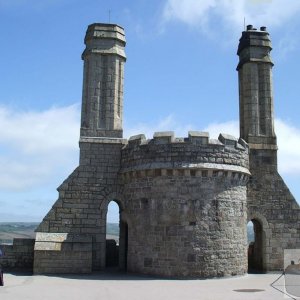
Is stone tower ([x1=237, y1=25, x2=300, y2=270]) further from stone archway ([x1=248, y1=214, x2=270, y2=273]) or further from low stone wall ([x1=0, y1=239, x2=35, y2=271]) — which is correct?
low stone wall ([x1=0, y1=239, x2=35, y2=271])

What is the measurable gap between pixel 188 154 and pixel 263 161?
4.46 meters

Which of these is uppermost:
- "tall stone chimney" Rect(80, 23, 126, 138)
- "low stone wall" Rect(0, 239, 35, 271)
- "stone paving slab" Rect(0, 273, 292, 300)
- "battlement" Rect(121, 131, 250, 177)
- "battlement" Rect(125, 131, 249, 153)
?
"tall stone chimney" Rect(80, 23, 126, 138)

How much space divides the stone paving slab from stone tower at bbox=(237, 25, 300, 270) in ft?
8.10

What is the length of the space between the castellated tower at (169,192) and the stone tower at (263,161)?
0.04m

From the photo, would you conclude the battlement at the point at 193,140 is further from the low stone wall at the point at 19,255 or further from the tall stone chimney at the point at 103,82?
the low stone wall at the point at 19,255

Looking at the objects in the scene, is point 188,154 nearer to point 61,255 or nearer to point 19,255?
point 61,255

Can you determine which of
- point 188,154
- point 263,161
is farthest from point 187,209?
point 263,161

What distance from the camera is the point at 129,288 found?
12352 mm

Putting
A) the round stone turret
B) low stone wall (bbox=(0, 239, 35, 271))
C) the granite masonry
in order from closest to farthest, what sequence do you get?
the round stone turret < the granite masonry < low stone wall (bbox=(0, 239, 35, 271))

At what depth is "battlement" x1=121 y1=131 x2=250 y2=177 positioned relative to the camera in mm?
15148

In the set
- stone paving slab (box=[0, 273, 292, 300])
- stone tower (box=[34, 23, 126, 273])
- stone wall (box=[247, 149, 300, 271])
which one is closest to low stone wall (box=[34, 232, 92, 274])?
stone tower (box=[34, 23, 126, 273])

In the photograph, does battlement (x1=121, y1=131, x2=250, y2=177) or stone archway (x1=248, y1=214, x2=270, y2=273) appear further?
stone archway (x1=248, y1=214, x2=270, y2=273)

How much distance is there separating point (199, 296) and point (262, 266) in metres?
7.08

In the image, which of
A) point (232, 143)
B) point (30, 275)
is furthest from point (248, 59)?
point (30, 275)
